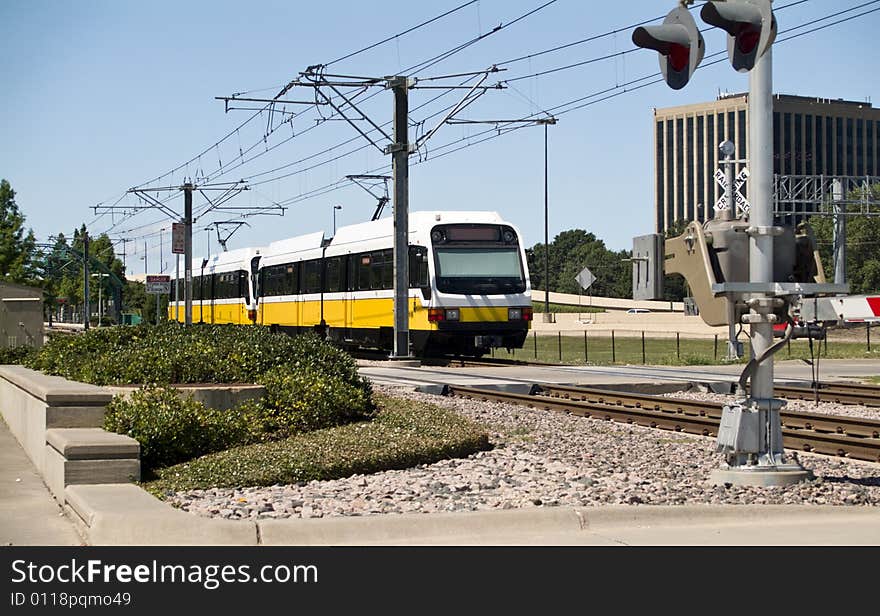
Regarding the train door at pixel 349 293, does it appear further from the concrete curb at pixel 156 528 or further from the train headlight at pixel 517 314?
the concrete curb at pixel 156 528

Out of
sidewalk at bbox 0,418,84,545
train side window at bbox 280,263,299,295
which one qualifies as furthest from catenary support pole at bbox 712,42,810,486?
train side window at bbox 280,263,299,295

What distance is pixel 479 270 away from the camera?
31.1 m

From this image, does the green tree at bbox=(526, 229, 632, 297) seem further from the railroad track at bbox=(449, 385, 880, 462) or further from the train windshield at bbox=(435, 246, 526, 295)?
the railroad track at bbox=(449, 385, 880, 462)

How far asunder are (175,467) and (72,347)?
7.34 m

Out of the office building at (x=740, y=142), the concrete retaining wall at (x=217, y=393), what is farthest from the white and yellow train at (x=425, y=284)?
the office building at (x=740, y=142)

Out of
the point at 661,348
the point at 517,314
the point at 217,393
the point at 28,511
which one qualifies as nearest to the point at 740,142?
the point at 661,348

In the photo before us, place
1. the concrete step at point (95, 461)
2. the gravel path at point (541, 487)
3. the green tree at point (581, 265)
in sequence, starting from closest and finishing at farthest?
1. the gravel path at point (541, 487)
2. the concrete step at point (95, 461)
3. the green tree at point (581, 265)

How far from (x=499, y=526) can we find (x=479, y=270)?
22.8m

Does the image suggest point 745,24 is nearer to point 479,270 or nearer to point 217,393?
point 217,393

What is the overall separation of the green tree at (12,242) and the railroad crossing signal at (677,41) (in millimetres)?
60956

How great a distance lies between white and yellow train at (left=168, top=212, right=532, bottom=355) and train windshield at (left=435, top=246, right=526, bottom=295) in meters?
0.03

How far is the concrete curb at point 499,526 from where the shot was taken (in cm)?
798

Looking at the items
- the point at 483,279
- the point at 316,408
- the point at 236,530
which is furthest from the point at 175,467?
the point at 483,279
